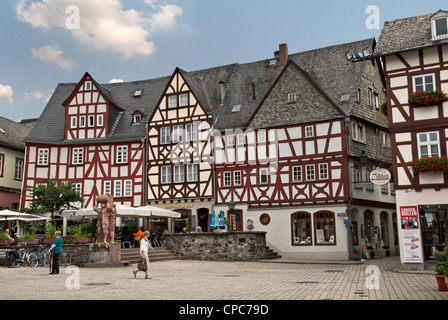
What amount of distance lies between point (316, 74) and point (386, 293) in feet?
81.7

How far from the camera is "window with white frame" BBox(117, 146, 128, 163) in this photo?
39.1m

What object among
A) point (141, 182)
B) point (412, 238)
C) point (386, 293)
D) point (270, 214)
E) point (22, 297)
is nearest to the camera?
point (22, 297)

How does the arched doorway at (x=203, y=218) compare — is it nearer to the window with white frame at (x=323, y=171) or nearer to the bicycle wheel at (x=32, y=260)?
the window with white frame at (x=323, y=171)

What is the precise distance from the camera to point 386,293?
12.7m

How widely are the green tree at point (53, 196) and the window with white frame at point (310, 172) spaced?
16282 mm

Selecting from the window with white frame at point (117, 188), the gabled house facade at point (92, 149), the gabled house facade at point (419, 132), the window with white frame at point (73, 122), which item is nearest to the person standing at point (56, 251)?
the gabled house facade at point (419, 132)

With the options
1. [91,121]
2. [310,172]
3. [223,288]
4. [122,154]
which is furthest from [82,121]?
[223,288]

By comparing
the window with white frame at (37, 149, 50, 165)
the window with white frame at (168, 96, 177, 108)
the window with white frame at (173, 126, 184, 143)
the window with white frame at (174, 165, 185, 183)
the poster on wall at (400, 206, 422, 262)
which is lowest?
the poster on wall at (400, 206, 422, 262)

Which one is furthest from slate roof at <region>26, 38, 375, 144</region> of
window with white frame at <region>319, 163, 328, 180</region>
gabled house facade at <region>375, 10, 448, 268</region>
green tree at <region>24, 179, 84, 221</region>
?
gabled house facade at <region>375, 10, 448, 268</region>

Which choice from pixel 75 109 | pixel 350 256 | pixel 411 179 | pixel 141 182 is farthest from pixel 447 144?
pixel 75 109

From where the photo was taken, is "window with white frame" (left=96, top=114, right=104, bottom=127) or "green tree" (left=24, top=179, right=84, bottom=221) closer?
"green tree" (left=24, top=179, right=84, bottom=221)

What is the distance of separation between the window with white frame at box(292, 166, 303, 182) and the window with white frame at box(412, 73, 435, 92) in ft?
35.8

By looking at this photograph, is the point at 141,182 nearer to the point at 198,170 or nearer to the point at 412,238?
the point at 198,170

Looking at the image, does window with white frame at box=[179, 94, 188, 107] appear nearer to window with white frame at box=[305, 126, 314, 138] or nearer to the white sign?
window with white frame at box=[305, 126, 314, 138]
